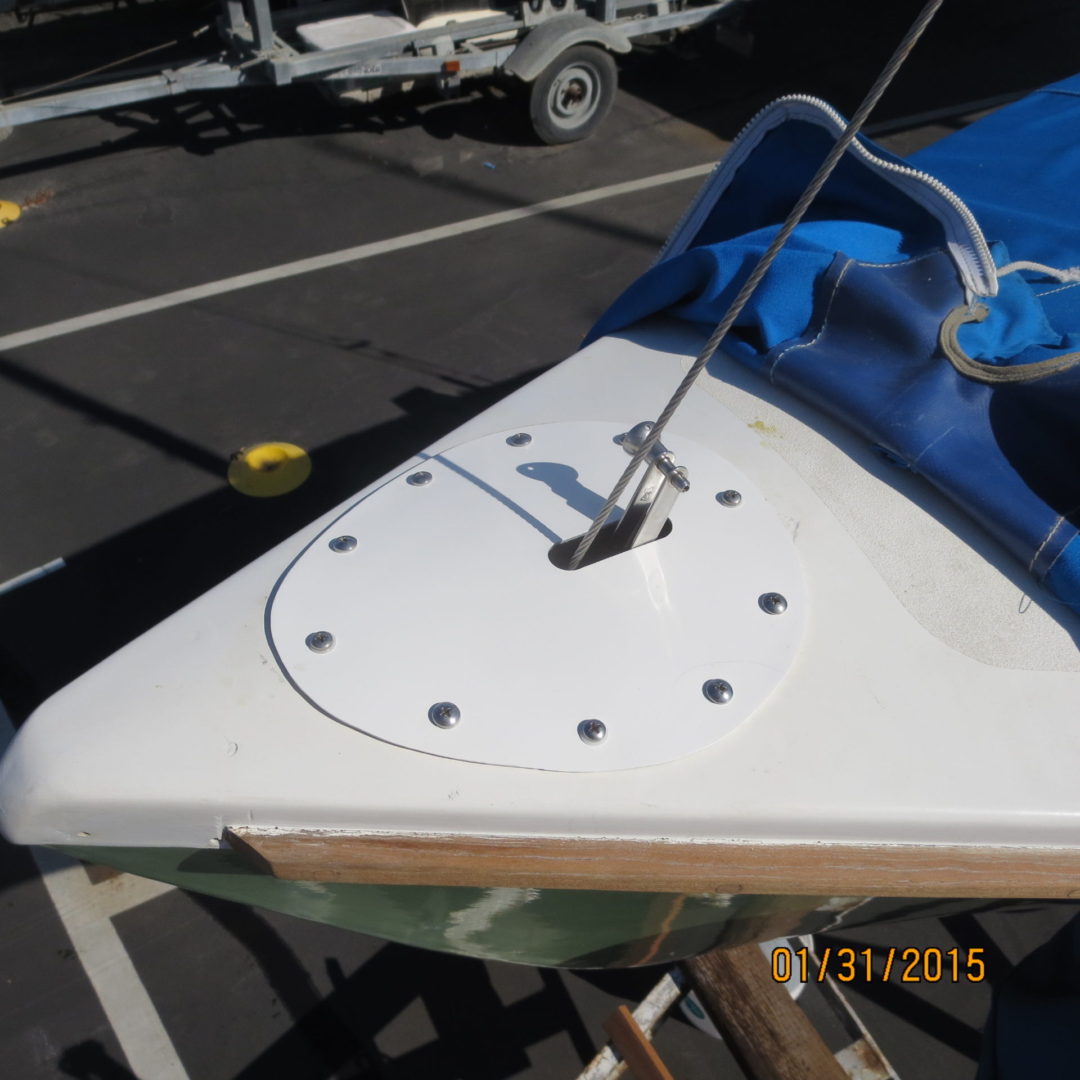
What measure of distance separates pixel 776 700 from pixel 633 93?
521 centimetres

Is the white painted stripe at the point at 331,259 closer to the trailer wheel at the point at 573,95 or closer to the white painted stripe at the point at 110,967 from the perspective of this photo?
the trailer wheel at the point at 573,95

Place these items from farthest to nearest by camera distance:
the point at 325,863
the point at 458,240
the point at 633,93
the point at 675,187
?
the point at 633,93
the point at 675,187
the point at 458,240
the point at 325,863

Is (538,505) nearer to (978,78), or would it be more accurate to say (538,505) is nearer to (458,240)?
(458,240)

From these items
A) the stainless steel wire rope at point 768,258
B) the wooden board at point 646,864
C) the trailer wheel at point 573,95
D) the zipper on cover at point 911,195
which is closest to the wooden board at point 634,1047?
the wooden board at point 646,864

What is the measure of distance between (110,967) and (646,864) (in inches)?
62.3

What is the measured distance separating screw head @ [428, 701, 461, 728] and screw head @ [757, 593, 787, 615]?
0.46m

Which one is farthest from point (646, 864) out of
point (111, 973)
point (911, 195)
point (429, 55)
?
point (429, 55)

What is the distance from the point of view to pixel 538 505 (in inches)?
56.5

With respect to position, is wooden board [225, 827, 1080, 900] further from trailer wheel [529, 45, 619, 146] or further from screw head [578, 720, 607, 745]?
trailer wheel [529, 45, 619, 146]

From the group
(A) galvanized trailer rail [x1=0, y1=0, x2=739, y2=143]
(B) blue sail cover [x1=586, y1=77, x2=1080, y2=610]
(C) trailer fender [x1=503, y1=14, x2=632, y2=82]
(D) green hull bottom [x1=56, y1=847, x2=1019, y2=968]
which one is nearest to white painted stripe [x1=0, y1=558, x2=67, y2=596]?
(D) green hull bottom [x1=56, y1=847, x2=1019, y2=968]

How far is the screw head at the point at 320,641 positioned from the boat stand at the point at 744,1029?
92 cm

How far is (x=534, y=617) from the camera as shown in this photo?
1.30 metres

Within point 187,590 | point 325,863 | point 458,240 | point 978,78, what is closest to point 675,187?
point 458,240

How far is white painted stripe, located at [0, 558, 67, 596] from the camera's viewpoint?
9.42 feet
